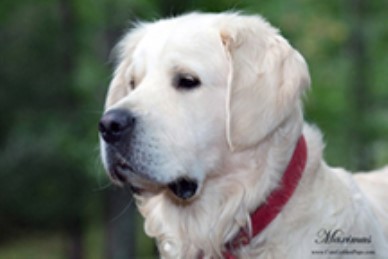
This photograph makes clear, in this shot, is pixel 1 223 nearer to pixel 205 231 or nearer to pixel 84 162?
pixel 84 162

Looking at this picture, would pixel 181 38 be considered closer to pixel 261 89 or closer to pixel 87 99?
pixel 261 89

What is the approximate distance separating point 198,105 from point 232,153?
280mm

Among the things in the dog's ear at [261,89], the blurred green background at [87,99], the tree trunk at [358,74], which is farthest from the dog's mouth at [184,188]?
the tree trunk at [358,74]

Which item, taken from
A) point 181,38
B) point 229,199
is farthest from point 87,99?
point 229,199

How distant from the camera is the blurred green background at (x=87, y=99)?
11.3m

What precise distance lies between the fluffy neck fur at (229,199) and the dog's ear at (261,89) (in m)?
0.11

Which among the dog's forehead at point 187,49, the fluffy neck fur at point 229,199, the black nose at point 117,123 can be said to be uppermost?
the dog's forehead at point 187,49

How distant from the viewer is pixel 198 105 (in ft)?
12.7

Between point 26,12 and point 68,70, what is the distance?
1.44m

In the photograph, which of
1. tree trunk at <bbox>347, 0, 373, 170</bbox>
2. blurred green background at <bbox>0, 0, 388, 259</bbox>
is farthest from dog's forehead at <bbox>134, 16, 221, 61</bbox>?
tree trunk at <bbox>347, 0, 373, 170</bbox>

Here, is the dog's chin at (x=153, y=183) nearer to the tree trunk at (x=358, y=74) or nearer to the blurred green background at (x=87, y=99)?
the blurred green background at (x=87, y=99)

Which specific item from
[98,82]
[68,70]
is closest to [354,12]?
[98,82]

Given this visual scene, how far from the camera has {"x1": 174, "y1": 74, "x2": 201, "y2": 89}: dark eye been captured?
389 centimetres

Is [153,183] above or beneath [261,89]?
beneath
